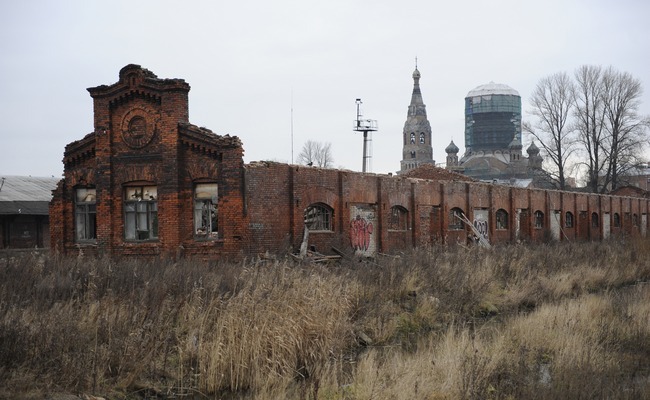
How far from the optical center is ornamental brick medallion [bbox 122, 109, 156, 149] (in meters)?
21.1

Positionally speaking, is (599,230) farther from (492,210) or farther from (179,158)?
(179,158)

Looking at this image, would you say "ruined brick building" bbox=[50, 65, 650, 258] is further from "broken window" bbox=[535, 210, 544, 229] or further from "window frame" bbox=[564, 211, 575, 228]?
"window frame" bbox=[564, 211, 575, 228]

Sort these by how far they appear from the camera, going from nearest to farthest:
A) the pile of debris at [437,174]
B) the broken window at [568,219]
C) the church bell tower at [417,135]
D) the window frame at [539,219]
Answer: the pile of debris at [437,174], the window frame at [539,219], the broken window at [568,219], the church bell tower at [417,135]

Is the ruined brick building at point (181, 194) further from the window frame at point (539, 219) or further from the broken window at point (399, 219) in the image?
the window frame at point (539, 219)

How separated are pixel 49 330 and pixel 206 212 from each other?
40.9 ft

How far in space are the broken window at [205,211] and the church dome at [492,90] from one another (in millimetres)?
80549

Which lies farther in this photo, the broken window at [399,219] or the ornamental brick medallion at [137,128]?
the broken window at [399,219]

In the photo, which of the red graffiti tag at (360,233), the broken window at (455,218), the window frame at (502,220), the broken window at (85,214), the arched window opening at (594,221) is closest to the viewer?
the broken window at (85,214)

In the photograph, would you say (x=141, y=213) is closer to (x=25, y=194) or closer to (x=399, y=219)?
(x=399, y=219)

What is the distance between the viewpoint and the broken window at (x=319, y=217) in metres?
21.9

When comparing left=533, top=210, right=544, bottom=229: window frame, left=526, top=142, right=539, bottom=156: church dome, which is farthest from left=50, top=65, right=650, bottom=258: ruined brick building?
left=526, top=142, right=539, bottom=156: church dome

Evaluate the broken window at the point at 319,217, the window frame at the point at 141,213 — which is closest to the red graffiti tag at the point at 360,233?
the broken window at the point at 319,217

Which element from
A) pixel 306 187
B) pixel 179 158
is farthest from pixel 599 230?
pixel 179 158

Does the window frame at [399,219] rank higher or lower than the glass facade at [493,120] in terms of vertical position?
lower
